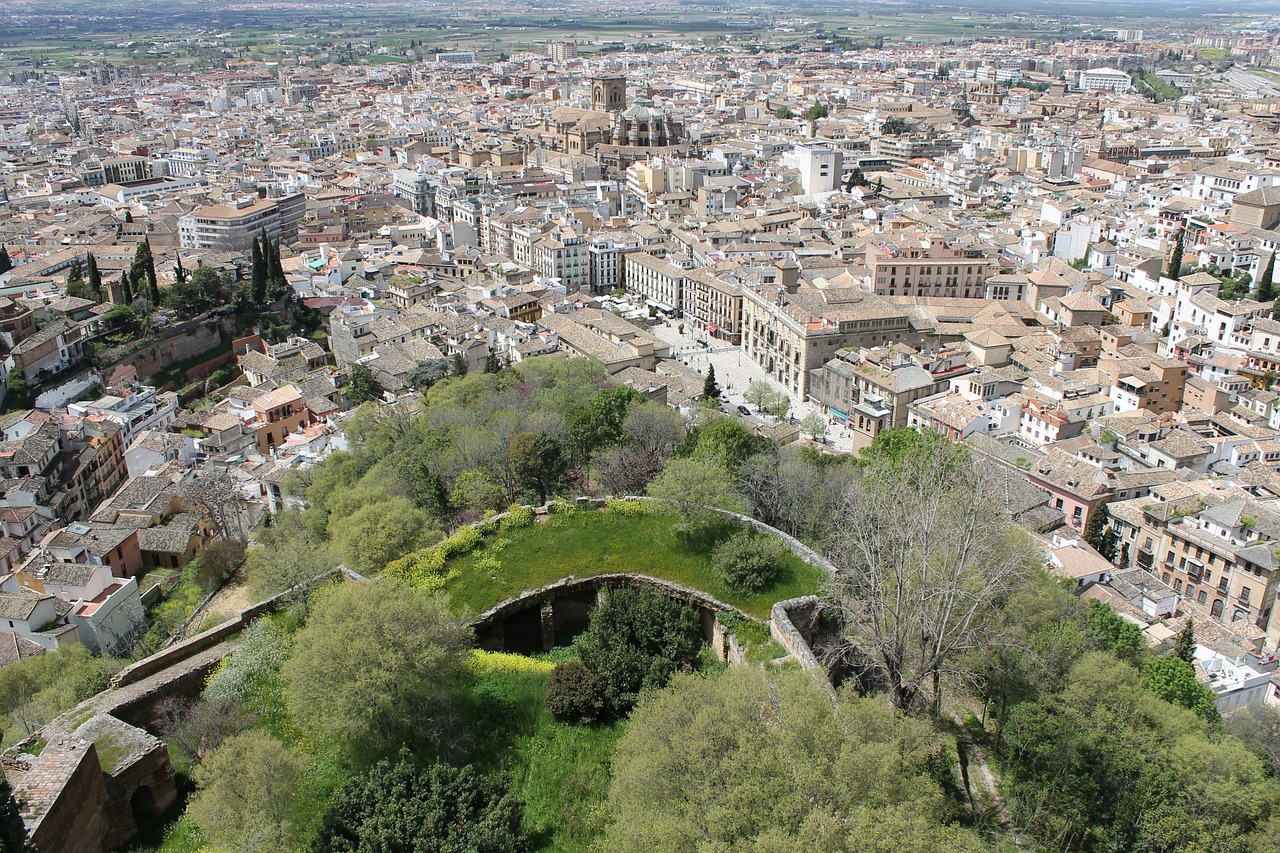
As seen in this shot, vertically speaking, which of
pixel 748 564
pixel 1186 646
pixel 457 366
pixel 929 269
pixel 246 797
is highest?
pixel 748 564

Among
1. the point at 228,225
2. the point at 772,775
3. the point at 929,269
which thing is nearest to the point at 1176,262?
the point at 929,269

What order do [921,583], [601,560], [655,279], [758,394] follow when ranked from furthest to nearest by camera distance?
[655,279] < [758,394] < [601,560] < [921,583]

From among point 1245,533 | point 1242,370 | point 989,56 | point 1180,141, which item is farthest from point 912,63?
point 1245,533

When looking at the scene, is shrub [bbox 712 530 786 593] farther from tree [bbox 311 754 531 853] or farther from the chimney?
the chimney

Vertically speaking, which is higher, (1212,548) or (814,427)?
(1212,548)

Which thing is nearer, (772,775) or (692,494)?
(772,775)

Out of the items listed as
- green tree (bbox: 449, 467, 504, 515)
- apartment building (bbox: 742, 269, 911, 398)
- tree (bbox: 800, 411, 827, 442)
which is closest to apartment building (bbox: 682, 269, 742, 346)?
apartment building (bbox: 742, 269, 911, 398)

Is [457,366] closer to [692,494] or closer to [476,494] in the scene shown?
[476,494]

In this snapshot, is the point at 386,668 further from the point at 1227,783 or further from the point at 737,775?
the point at 1227,783
